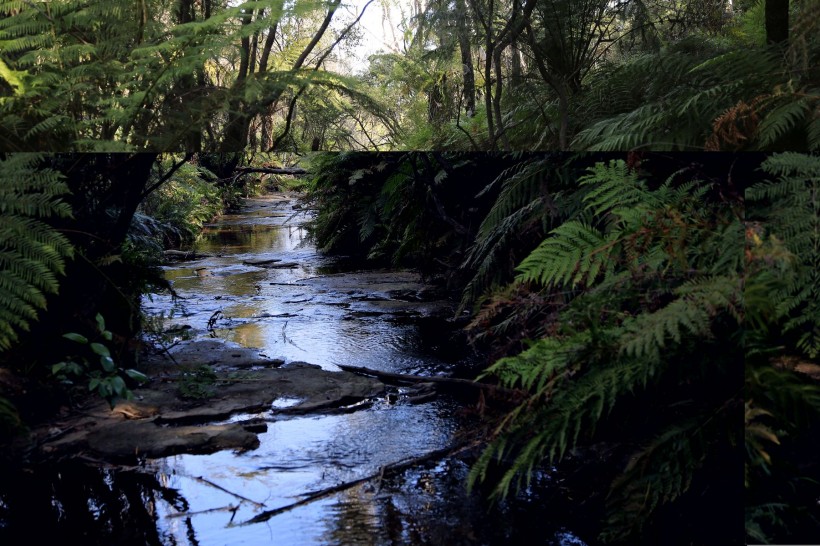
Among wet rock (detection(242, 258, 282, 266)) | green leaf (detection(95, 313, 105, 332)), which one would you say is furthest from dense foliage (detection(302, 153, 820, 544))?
green leaf (detection(95, 313, 105, 332))

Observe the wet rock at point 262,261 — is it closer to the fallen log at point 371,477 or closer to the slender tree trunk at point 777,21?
the fallen log at point 371,477

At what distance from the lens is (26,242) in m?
1.64

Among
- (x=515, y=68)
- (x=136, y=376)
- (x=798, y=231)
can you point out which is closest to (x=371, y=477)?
(x=136, y=376)

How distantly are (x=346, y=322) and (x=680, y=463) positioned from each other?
0.89 m

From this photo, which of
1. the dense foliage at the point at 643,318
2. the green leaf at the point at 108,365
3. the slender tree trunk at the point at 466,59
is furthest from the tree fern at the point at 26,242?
the slender tree trunk at the point at 466,59

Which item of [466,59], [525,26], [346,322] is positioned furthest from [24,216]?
[525,26]

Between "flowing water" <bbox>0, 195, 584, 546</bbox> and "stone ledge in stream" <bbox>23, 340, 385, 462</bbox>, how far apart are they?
0.10 ft

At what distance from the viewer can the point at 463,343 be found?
166cm

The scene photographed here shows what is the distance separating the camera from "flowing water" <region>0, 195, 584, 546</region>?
1.44m

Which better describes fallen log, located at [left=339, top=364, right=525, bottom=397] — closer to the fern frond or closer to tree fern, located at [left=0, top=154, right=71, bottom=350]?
the fern frond

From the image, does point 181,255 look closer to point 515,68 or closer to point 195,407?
point 195,407

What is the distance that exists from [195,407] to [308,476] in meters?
0.32

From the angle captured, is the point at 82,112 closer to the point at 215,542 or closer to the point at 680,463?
the point at 215,542

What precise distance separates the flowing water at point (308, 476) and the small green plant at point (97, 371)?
154 millimetres
